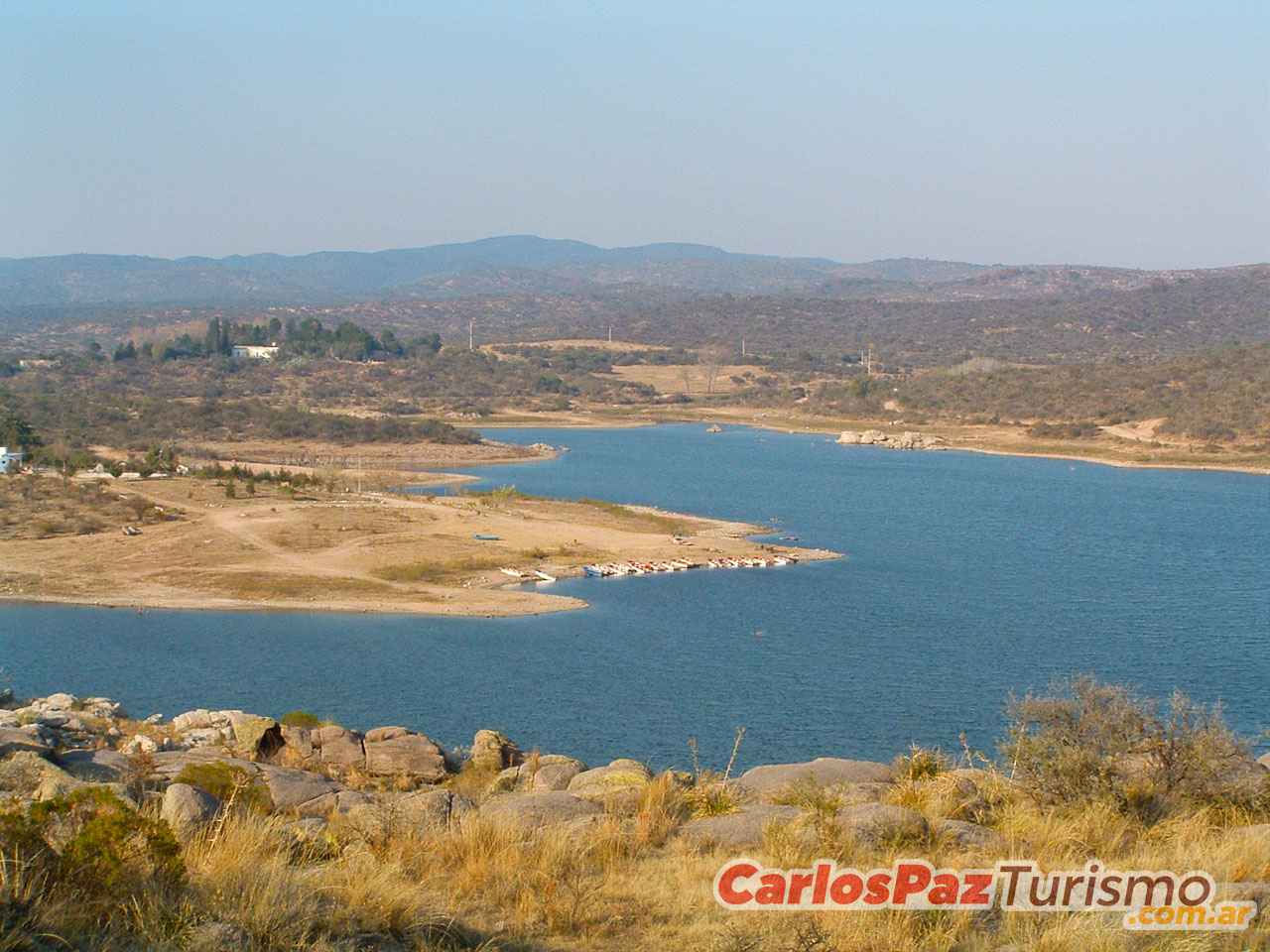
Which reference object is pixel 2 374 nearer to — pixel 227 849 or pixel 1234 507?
pixel 1234 507

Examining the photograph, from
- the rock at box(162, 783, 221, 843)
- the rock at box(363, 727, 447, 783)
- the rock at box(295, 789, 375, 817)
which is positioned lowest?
the rock at box(363, 727, 447, 783)

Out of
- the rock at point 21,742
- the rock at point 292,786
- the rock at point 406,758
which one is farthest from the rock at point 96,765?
the rock at point 406,758

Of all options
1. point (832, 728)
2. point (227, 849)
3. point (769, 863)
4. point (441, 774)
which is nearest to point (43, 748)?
point (441, 774)

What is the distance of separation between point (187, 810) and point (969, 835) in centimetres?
568

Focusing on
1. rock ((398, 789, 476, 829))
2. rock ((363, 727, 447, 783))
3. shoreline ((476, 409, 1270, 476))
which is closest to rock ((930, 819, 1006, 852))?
rock ((398, 789, 476, 829))

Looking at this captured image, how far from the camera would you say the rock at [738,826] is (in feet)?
30.0

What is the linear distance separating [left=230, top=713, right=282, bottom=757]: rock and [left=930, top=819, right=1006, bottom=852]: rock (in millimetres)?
10413

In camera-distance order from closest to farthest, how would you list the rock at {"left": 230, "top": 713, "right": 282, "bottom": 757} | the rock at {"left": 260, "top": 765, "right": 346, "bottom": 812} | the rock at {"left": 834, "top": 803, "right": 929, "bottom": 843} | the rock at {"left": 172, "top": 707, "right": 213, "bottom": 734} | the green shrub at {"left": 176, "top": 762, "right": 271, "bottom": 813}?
1. the rock at {"left": 834, "top": 803, "right": 929, "bottom": 843}
2. the green shrub at {"left": 176, "top": 762, "right": 271, "bottom": 813}
3. the rock at {"left": 260, "top": 765, "right": 346, "bottom": 812}
4. the rock at {"left": 230, "top": 713, "right": 282, "bottom": 757}
5. the rock at {"left": 172, "top": 707, "right": 213, "bottom": 734}

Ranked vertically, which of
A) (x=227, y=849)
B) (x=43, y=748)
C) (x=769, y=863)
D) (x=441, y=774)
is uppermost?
(x=227, y=849)

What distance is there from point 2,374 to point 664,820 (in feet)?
480

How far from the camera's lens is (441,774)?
17.1 meters

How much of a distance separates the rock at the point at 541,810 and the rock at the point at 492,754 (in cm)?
659

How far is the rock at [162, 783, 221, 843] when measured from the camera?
318 inches

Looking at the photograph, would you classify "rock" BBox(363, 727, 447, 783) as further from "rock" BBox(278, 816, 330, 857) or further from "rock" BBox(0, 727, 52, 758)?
"rock" BBox(278, 816, 330, 857)
